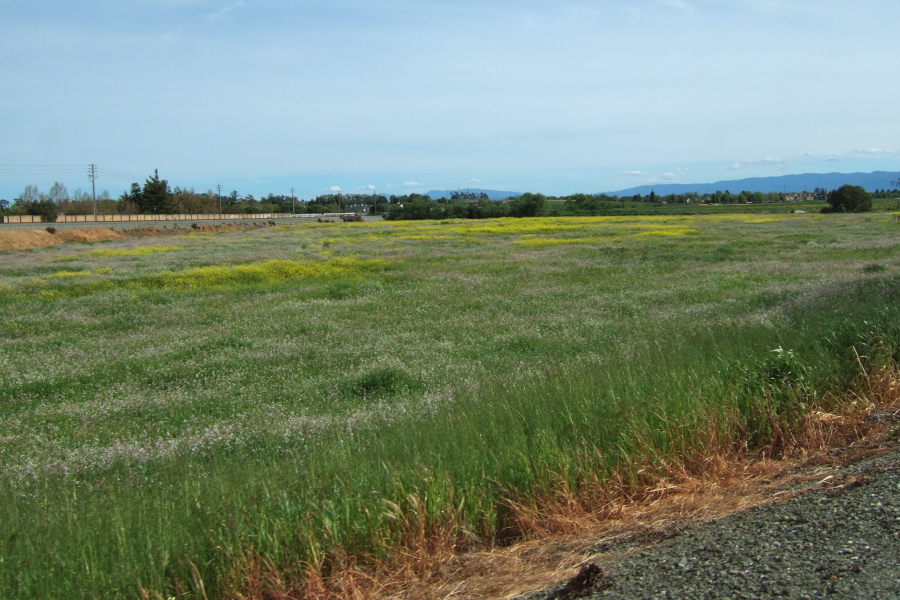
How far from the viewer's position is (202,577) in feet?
13.8

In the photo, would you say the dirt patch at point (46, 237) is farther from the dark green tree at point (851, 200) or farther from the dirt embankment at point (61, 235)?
the dark green tree at point (851, 200)

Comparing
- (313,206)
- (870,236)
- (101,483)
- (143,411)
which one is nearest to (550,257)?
(870,236)

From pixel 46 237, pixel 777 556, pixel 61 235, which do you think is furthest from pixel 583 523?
pixel 61 235

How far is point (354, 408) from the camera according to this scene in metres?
9.30

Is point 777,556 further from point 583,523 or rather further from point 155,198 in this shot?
point 155,198

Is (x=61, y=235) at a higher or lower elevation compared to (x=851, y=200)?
lower

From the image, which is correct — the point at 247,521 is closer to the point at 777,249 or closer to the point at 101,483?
the point at 101,483

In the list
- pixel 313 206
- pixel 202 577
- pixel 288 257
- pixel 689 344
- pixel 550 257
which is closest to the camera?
pixel 202 577

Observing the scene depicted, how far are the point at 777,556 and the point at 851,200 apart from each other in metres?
102

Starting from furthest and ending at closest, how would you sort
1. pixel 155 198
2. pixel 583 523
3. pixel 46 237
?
1. pixel 155 198
2. pixel 46 237
3. pixel 583 523

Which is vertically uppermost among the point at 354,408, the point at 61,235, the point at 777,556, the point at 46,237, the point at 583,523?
the point at 61,235

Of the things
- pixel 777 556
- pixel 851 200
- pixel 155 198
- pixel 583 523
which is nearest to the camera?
pixel 777 556

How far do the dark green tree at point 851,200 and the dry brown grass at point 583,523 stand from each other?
323 feet

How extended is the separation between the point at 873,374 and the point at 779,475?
237 cm
